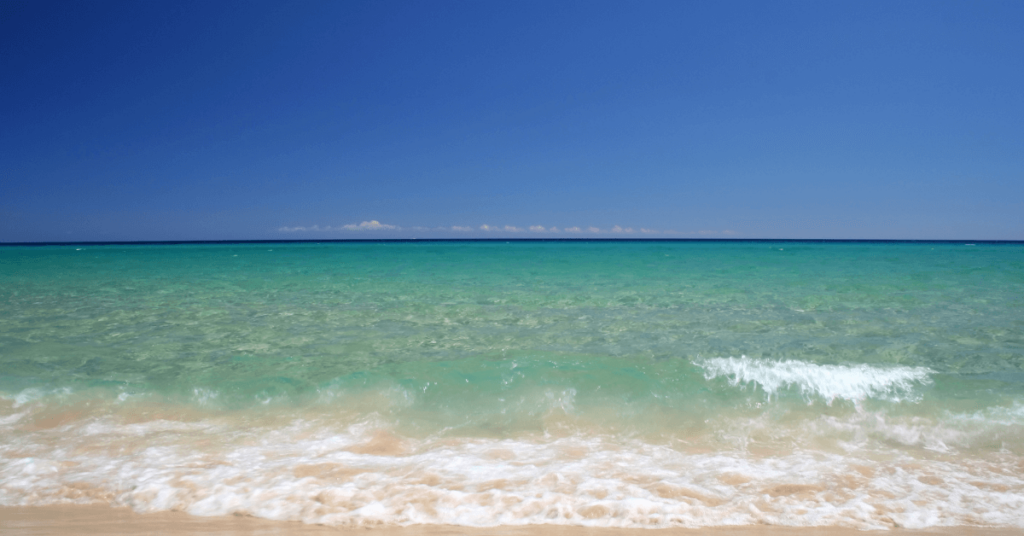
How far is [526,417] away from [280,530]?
2759 mm

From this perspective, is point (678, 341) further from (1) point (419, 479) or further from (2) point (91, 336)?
(2) point (91, 336)

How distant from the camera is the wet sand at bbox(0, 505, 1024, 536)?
307 centimetres

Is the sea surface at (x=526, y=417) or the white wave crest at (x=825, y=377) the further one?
the white wave crest at (x=825, y=377)

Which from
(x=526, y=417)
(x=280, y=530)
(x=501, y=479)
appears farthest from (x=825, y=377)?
(x=280, y=530)

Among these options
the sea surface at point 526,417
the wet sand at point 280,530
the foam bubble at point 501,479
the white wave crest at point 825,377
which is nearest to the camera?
the wet sand at point 280,530

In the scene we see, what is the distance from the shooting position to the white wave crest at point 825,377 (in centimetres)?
579

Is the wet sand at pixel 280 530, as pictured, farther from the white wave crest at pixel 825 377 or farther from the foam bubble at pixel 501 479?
the white wave crest at pixel 825 377

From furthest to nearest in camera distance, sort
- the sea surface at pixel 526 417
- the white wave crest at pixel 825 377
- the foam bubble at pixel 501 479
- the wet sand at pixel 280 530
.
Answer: the white wave crest at pixel 825 377 < the sea surface at pixel 526 417 < the foam bubble at pixel 501 479 < the wet sand at pixel 280 530

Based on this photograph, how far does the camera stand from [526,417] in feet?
17.2

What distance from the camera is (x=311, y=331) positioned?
9.38 meters

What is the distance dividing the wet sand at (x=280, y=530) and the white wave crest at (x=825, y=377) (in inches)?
111

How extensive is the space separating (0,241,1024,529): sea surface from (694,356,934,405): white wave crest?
0.14 feet

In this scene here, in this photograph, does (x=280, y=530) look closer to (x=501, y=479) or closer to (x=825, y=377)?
(x=501, y=479)

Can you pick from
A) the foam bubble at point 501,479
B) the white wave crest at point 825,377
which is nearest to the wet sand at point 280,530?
the foam bubble at point 501,479
